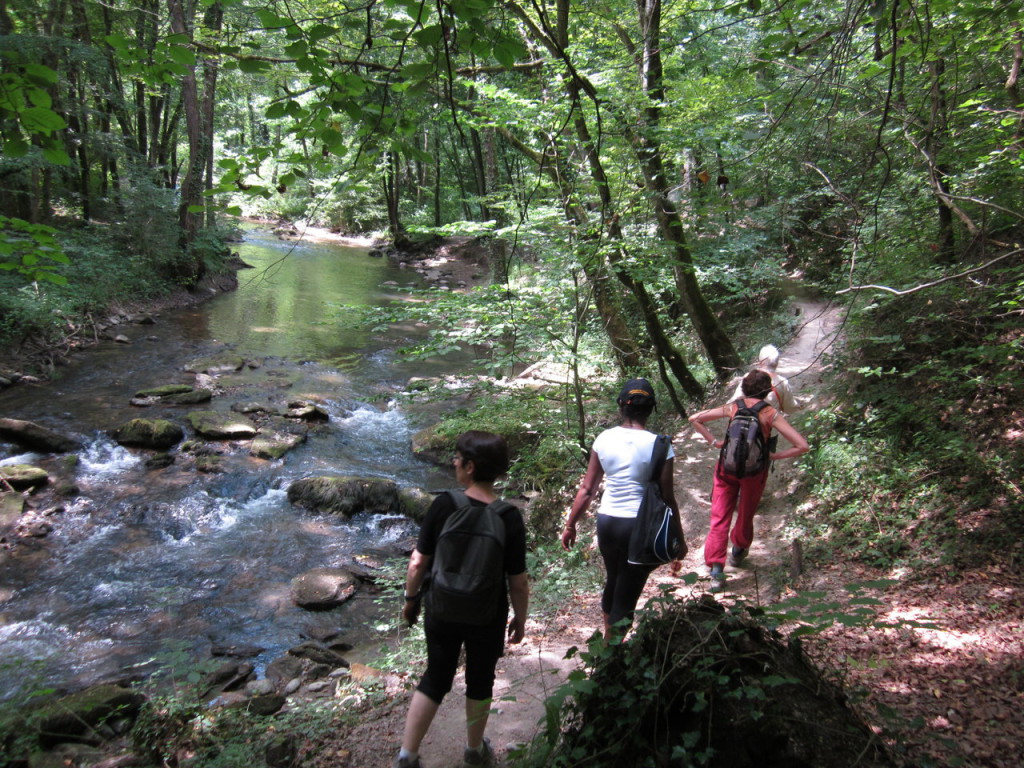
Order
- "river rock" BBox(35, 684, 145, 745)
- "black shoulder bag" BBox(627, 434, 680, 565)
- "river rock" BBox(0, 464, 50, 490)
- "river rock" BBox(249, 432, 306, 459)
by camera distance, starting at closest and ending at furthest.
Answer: "black shoulder bag" BBox(627, 434, 680, 565), "river rock" BBox(35, 684, 145, 745), "river rock" BBox(0, 464, 50, 490), "river rock" BBox(249, 432, 306, 459)

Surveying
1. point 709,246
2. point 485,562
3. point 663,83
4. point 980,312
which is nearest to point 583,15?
point 663,83

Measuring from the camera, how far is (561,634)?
15.0 ft

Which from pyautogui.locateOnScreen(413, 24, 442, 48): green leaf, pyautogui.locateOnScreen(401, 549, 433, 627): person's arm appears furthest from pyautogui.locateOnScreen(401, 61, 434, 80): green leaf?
pyautogui.locateOnScreen(401, 549, 433, 627): person's arm

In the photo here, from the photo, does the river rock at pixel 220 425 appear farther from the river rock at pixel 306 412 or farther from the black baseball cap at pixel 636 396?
the black baseball cap at pixel 636 396

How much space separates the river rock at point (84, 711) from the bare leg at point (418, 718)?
2310 mm

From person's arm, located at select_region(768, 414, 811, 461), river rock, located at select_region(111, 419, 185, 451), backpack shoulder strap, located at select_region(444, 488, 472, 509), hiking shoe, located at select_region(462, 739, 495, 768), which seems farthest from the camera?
river rock, located at select_region(111, 419, 185, 451)

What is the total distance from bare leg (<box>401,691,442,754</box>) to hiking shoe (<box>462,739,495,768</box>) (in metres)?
0.27

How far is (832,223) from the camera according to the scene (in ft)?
36.1

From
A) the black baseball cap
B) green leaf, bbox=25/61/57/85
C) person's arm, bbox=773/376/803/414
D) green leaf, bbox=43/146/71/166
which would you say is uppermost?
green leaf, bbox=25/61/57/85

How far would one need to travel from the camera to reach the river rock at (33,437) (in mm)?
8500

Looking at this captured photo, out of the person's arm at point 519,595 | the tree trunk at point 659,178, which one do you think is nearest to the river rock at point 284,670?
the person's arm at point 519,595

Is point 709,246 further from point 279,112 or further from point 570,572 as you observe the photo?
point 279,112

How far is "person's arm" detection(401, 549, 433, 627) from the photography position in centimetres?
272

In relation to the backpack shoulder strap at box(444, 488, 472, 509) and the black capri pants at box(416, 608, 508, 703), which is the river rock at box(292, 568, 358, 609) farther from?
the backpack shoulder strap at box(444, 488, 472, 509)
